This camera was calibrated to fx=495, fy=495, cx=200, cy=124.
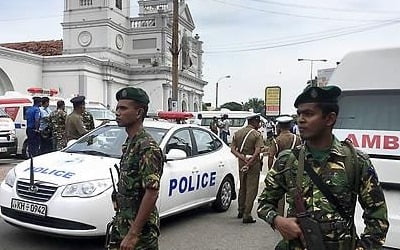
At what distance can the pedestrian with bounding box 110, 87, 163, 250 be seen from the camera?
10.1ft

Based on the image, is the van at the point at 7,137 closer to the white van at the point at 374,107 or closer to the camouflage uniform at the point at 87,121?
the camouflage uniform at the point at 87,121

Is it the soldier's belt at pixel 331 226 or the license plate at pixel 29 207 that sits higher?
the soldier's belt at pixel 331 226

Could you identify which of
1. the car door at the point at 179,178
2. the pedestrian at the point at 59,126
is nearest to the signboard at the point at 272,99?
the pedestrian at the point at 59,126

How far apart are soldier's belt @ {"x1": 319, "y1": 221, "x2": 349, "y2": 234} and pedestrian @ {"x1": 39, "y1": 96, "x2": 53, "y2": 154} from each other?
1011 cm

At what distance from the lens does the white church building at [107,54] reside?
1796 inches

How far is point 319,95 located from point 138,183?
1.28 metres

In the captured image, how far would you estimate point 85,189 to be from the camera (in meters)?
5.46

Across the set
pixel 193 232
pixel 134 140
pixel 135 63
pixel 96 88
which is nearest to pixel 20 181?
pixel 193 232

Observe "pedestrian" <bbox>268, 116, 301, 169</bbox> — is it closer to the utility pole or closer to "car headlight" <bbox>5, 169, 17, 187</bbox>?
"car headlight" <bbox>5, 169, 17, 187</bbox>

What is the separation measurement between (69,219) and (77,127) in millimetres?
4284

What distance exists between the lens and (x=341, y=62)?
204 inches

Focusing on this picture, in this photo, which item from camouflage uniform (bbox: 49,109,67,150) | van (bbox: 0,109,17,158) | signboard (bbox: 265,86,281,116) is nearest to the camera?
camouflage uniform (bbox: 49,109,67,150)

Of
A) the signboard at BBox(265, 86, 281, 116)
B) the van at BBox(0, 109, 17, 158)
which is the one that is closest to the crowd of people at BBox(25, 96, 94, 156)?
the van at BBox(0, 109, 17, 158)

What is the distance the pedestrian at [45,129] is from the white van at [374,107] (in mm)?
8263
